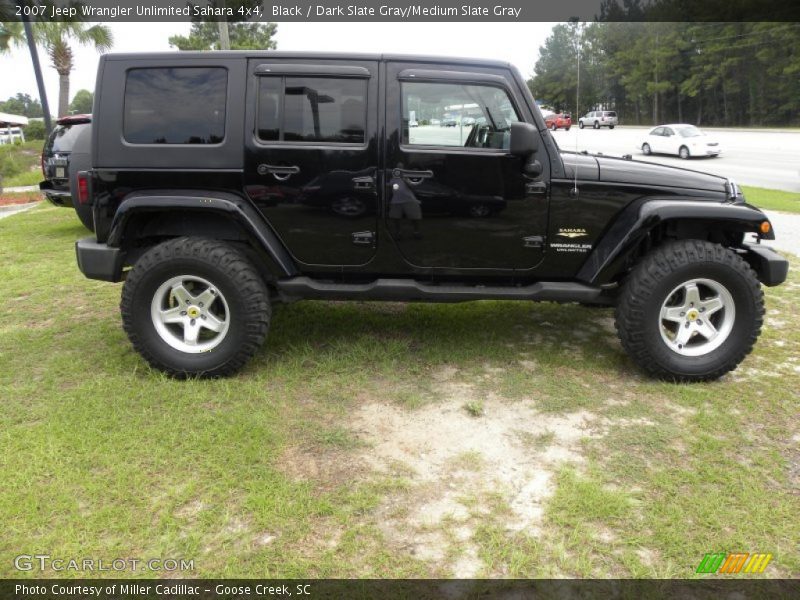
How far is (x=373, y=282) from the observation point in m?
4.14

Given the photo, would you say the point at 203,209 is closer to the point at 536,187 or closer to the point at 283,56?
the point at 283,56

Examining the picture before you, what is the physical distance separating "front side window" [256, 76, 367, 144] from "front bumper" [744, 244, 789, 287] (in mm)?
2714

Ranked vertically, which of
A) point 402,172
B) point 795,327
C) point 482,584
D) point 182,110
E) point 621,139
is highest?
point 621,139

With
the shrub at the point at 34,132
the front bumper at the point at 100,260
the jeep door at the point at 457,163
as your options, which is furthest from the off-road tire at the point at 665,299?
the shrub at the point at 34,132

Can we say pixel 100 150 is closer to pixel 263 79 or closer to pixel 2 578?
pixel 263 79

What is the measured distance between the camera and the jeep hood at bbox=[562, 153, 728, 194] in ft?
12.8

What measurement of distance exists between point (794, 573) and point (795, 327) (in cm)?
322

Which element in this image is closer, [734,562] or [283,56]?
[734,562]

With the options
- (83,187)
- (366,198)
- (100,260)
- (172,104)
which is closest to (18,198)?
(83,187)

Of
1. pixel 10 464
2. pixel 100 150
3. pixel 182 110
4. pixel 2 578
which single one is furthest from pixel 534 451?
pixel 100 150

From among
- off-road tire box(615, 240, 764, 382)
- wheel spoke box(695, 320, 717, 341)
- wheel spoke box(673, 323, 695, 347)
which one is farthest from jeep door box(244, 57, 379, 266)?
wheel spoke box(695, 320, 717, 341)

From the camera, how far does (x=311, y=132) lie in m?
3.86

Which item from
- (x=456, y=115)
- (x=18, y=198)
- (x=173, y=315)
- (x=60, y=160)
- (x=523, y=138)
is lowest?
(x=173, y=315)

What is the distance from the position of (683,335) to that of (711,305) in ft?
0.89
